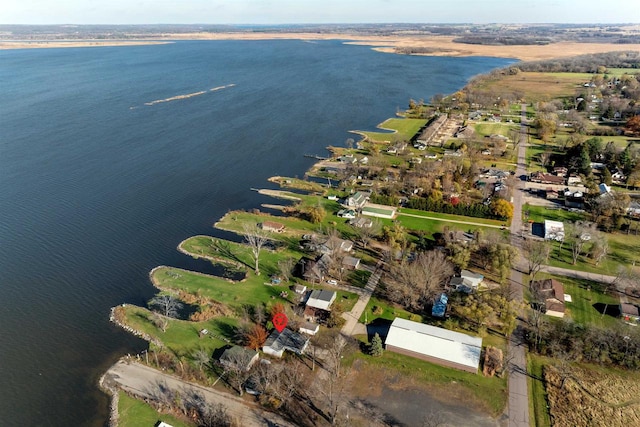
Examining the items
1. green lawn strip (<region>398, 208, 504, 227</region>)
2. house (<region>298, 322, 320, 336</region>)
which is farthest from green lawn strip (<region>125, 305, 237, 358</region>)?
green lawn strip (<region>398, 208, 504, 227</region>)

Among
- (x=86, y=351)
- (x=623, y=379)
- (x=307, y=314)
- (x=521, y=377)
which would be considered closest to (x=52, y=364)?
(x=86, y=351)

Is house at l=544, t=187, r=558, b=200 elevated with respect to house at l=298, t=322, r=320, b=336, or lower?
elevated

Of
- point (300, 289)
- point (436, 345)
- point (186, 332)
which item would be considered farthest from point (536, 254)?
point (186, 332)

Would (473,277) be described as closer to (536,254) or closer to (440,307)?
(440,307)

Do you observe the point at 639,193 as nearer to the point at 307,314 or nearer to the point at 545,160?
the point at 545,160

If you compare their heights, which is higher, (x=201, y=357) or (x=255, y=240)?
(x=255, y=240)

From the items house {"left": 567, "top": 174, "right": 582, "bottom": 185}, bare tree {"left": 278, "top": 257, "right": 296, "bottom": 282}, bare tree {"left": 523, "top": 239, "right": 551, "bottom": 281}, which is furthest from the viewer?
house {"left": 567, "top": 174, "right": 582, "bottom": 185}

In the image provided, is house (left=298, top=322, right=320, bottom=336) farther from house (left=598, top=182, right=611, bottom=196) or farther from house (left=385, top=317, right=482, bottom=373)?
house (left=598, top=182, right=611, bottom=196)
